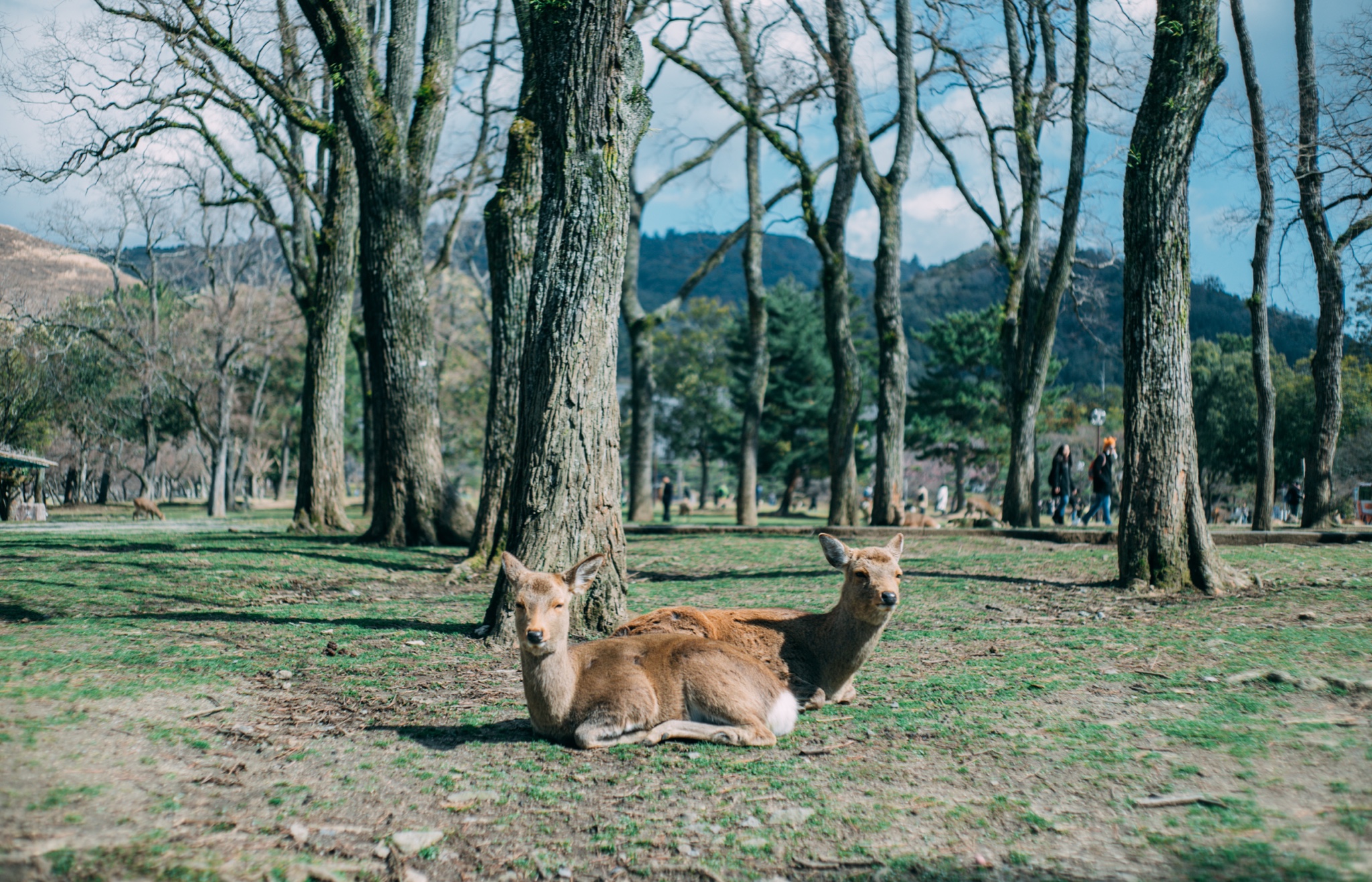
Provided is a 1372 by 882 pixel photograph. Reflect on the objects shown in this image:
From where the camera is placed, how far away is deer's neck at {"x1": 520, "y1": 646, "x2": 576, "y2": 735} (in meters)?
5.03

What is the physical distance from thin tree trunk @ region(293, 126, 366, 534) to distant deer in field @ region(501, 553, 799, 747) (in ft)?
48.0

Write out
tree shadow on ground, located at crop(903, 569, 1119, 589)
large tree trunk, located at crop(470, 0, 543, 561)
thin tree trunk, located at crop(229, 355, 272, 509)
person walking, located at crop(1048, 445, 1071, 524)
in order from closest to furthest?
tree shadow on ground, located at crop(903, 569, 1119, 589)
large tree trunk, located at crop(470, 0, 543, 561)
person walking, located at crop(1048, 445, 1071, 524)
thin tree trunk, located at crop(229, 355, 272, 509)

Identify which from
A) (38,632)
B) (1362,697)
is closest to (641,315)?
(38,632)

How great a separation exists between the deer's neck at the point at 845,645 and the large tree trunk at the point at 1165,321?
5488 millimetres

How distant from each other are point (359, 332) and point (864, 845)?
Result: 81.2 ft

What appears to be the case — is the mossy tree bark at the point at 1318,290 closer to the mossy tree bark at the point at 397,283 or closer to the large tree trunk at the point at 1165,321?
the large tree trunk at the point at 1165,321

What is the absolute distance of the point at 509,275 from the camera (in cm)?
1240

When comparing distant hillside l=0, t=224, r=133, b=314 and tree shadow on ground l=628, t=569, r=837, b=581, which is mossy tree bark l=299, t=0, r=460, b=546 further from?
distant hillside l=0, t=224, r=133, b=314

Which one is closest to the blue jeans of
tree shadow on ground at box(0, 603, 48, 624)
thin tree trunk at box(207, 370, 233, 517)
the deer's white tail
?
the deer's white tail

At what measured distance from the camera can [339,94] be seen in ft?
44.1

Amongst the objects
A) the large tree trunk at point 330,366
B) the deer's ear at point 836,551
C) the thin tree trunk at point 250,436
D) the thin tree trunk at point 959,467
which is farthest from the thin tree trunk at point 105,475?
→ the thin tree trunk at point 959,467

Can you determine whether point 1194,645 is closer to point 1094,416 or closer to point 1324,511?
point 1324,511

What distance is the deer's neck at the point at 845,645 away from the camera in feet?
19.2

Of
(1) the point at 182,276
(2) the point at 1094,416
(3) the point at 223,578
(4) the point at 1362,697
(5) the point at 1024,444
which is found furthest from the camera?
(1) the point at 182,276
